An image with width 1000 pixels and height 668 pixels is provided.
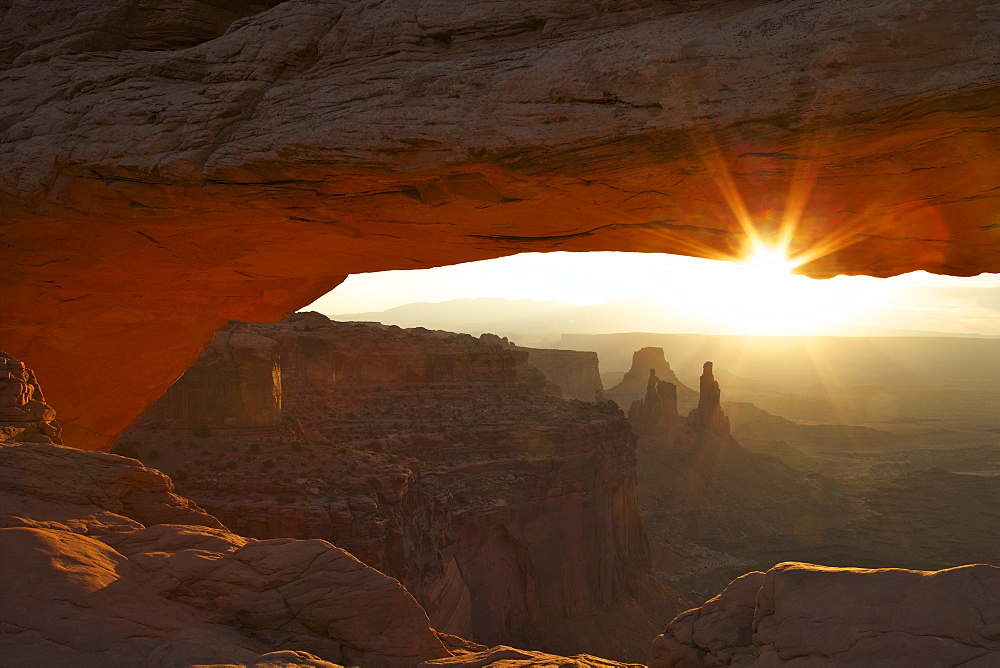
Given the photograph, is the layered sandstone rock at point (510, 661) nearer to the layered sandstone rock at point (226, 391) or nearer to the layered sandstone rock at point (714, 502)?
the layered sandstone rock at point (226, 391)

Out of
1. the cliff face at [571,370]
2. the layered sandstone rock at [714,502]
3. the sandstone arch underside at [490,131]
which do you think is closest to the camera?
the sandstone arch underside at [490,131]

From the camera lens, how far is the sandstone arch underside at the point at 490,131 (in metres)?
6.11

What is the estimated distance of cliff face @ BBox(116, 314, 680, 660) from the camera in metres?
19.3

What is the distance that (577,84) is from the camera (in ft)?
22.7

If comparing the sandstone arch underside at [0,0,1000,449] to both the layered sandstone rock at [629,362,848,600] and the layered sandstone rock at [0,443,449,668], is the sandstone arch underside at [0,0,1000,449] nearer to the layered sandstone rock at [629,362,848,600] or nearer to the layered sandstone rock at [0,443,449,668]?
the layered sandstone rock at [0,443,449,668]

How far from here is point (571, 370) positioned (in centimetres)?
7512

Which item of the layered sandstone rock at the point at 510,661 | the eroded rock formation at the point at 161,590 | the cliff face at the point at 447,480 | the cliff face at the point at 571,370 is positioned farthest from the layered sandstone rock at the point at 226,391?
the cliff face at the point at 571,370

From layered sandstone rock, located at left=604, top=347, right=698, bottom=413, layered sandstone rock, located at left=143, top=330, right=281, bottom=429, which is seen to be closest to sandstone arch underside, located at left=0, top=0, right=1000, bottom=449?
layered sandstone rock, located at left=143, top=330, right=281, bottom=429

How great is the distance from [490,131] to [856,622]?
19.8ft

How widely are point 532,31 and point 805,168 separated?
11.7ft

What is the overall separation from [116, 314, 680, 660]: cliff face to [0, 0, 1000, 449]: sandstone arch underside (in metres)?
10.5

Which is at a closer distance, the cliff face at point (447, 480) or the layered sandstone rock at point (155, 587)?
the layered sandstone rock at point (155, 587)

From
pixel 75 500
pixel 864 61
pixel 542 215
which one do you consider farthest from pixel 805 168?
pixel 75 500

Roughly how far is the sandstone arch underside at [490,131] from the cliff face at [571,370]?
62.7 metres
